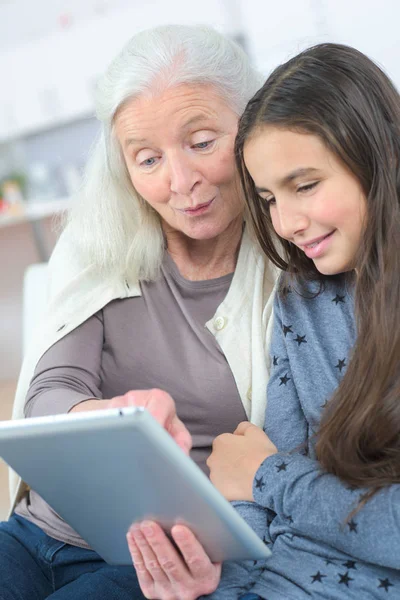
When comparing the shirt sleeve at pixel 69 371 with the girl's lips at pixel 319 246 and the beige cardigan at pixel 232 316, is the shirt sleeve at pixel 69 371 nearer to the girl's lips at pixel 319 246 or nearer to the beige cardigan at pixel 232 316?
the beige cardigan at pixel 232 316

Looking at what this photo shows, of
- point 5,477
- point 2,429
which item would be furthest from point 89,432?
point 5,477

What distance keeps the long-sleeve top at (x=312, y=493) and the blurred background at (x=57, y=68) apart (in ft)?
11.3

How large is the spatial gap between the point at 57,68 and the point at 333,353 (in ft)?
13.5

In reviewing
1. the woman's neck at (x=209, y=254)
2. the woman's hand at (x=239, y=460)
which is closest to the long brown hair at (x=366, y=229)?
the woman's hand at (x=239, y=460)

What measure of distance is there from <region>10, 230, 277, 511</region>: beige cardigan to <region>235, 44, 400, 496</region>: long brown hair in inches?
10.9

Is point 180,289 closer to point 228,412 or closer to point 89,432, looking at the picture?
point 228,412

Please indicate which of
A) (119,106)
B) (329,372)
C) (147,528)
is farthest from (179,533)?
(119,106)

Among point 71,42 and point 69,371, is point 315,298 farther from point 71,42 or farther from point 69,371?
point 71,42

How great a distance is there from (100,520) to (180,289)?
53cm

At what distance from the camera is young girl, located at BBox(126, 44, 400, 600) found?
1.03 metres

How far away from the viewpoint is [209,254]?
1.50 m

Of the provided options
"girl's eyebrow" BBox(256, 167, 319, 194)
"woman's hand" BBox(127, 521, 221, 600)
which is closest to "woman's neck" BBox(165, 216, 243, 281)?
"girl's eyebrow" BBox(256, 167, 319, 194)

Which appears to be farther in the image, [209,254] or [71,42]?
[71,42]

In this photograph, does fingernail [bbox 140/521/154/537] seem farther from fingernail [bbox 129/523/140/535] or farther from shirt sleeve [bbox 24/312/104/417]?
shirt sleeve [bbox 24/312/104/417]
